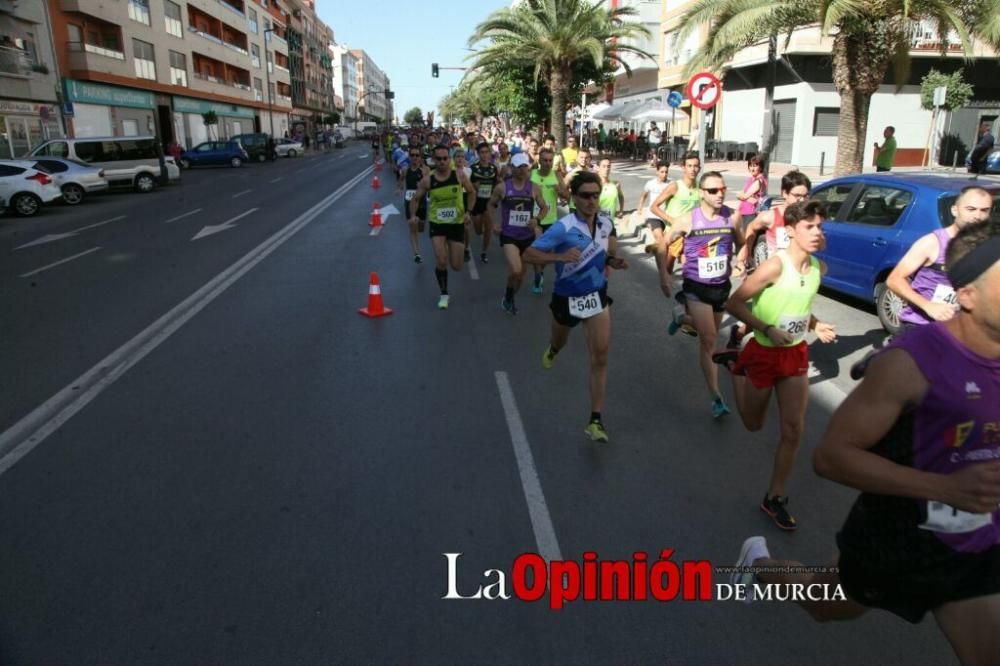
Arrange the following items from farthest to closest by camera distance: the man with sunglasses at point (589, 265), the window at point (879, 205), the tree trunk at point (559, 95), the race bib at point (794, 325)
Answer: the tree trunk at point (559, 95)
the window at point (879, 205)
the man with sunglasses at point (589, 265)
the race bib at point (794, 325)

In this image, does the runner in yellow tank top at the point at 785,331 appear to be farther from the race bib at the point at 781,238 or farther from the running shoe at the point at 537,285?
the running shoe at the point at 537,285

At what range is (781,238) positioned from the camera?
659cm

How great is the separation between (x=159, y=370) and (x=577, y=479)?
412 centimetres

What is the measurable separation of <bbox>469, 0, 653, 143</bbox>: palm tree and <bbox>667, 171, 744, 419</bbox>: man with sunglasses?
20724 mm

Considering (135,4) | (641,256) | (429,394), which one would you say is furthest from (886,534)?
(135,4)

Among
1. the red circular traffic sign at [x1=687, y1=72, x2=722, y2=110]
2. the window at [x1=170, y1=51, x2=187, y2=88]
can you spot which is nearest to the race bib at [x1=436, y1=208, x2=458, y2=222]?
the red circular traffic sign at [x1=687, y1=72, x2=722, y2=110]

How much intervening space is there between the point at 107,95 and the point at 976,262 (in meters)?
44.0

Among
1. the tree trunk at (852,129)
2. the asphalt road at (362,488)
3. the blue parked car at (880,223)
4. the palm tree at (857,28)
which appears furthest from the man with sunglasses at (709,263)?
the tree trunk at (852,129)

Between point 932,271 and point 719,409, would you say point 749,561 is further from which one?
point 932,271

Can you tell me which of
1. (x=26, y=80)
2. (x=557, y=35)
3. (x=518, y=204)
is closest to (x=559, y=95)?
(x=557, y=35)

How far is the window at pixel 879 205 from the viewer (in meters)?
7.67

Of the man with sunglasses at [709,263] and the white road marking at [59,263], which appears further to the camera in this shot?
the white road marking at [59,263]

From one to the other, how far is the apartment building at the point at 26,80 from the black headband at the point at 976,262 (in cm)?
3480

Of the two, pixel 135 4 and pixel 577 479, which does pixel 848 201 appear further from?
pixel 135 4
